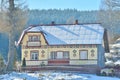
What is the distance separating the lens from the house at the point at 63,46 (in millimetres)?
50719

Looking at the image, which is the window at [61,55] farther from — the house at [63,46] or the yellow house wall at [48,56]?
the yellow house wall at [48,56]

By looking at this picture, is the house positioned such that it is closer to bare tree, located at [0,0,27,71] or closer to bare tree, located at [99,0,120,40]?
bare tree, located at [0,0,27,71]

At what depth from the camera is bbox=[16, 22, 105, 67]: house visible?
5072 centimetres

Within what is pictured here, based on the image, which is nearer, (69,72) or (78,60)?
(69,72)

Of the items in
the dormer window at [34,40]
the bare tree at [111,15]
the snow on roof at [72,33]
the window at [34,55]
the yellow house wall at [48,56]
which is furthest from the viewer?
the bare tree at [111,15]

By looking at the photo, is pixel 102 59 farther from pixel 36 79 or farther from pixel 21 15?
pixel 36 79

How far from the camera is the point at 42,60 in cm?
5156

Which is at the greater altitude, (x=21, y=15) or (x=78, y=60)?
(x=21, y=15)

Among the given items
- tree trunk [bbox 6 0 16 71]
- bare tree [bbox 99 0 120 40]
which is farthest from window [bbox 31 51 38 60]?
bare tree [bbox 99 0 120 40]

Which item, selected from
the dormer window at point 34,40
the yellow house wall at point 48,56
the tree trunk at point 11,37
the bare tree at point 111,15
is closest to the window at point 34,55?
the yellow house wall at point 48,56

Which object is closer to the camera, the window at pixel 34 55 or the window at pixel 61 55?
the window at pixel 61 55

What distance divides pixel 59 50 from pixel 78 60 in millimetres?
2313

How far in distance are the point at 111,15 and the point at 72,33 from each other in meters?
25.3

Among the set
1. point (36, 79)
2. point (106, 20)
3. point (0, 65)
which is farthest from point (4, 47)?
point (36, 79)
